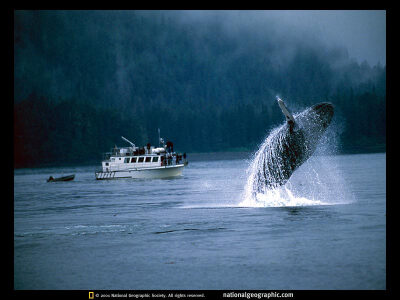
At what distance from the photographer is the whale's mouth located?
23531mm

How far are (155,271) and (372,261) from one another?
596cm

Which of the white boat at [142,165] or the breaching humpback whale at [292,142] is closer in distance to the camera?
the breaching humpback whale at [292,142]

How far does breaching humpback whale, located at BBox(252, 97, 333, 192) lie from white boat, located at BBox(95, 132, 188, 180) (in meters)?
62.5

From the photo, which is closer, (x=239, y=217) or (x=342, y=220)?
(x=342, y=220)

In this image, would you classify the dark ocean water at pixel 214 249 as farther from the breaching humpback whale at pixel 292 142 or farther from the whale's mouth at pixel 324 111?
the whale's mouth at pixel 324 111

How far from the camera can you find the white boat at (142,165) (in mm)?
88375

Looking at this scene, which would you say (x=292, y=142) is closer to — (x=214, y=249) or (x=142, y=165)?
(x=214, y=249)

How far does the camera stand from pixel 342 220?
2283cm


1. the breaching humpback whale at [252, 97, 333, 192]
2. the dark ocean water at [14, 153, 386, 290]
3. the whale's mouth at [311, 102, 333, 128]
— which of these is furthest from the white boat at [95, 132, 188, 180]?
the whale's mouth at [311, 102, 333, 128]

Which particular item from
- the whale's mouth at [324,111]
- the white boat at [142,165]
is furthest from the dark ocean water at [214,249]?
the white boat at [142,165]

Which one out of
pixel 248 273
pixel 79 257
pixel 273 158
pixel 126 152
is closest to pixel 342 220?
pixel 273 158

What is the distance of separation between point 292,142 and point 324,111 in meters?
1.88

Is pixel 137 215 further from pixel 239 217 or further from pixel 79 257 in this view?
pixel 79 257

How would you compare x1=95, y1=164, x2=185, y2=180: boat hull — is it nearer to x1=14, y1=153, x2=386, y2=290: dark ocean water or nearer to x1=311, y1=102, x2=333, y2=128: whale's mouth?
x1=14, y1=153, x2=386, y2=290: dark ocean water
